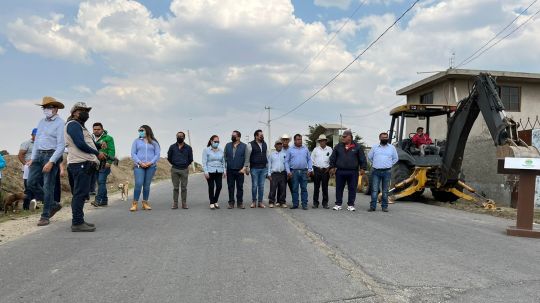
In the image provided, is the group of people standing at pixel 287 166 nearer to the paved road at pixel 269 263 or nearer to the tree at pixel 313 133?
the paved road at pixel 269 263

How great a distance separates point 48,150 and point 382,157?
22.8 feet

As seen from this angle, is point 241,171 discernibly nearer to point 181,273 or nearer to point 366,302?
point 181,273

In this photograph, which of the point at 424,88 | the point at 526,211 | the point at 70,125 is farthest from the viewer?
the point at 424,88

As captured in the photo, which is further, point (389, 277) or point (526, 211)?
point (526, 211)

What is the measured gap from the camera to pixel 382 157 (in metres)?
11.2

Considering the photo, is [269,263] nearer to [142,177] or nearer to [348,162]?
[142,177]

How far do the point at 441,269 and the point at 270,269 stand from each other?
1837mm

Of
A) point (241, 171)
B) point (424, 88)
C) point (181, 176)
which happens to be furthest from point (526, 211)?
point (424, 88)

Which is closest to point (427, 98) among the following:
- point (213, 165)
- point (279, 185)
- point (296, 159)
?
point (296, 159)

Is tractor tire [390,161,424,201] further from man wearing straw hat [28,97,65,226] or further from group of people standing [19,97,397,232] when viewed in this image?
man wearing straw hat [28,97,65,226]

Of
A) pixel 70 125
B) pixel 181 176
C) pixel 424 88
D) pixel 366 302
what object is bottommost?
pixel 366 302

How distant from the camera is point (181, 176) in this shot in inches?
433

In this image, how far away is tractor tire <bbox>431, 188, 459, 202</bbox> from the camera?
1373 cm

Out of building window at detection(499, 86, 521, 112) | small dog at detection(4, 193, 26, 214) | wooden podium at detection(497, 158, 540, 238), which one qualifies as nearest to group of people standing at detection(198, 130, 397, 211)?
wooden podium at detection(497, 158, 540, 238)
